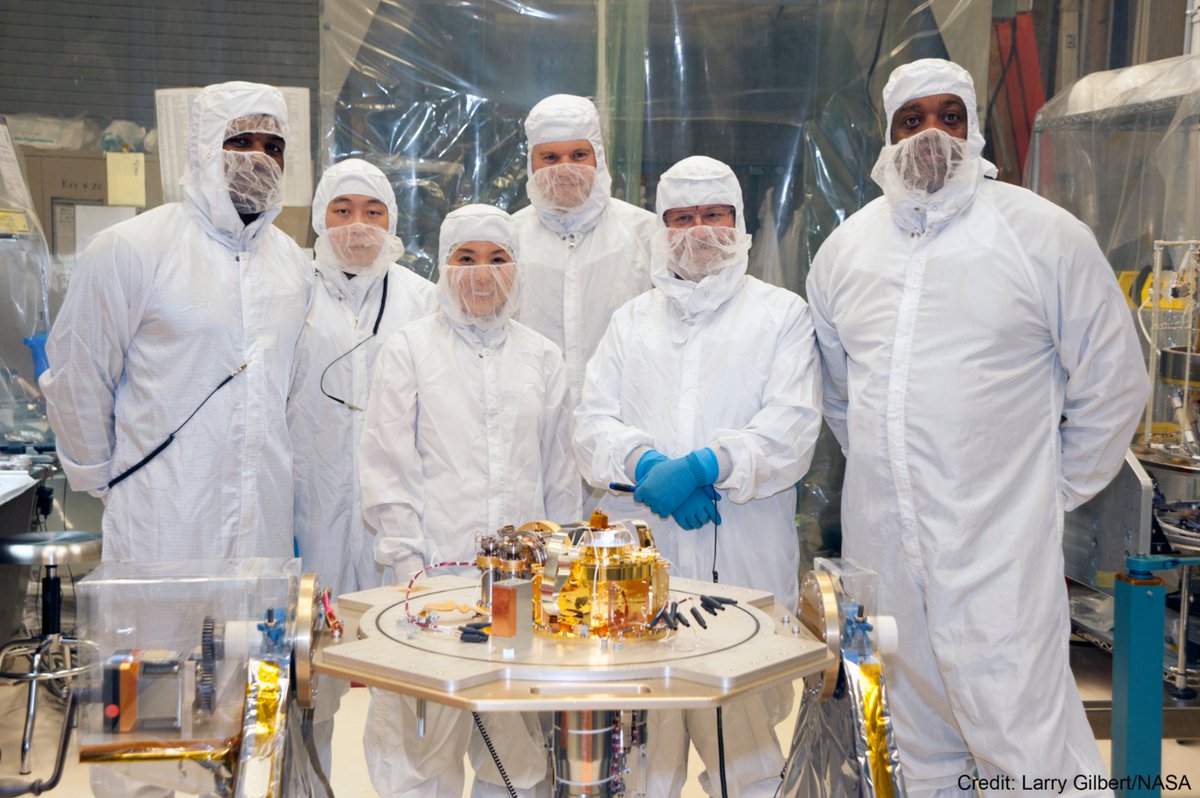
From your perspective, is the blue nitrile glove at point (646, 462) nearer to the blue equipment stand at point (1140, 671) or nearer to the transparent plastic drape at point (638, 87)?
the blue equipment stand at point (1140, 671)

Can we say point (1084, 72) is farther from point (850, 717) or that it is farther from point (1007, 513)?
point (850, 717)

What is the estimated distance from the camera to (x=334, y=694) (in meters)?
2.44

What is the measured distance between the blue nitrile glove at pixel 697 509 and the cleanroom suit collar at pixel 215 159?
3.65ft

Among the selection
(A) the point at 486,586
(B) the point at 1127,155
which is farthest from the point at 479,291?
(B) the point at 1127,155

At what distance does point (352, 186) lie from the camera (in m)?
3.01

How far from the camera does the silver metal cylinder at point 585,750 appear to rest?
5.18 ft

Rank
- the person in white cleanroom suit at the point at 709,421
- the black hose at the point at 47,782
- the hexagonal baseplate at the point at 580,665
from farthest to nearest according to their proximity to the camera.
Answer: the black hose at the point at 47,782 < the person in white cleanroom suit at the point at 709,421 < the hexagonal baseplate at the point at 580,665

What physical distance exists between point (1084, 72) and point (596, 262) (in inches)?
101

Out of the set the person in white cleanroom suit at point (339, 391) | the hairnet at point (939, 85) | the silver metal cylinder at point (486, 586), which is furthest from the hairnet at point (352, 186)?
the silver metal cylinder at point (486, 586)

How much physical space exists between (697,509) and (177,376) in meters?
1.10

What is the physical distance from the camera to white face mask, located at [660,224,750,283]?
2.51 metres

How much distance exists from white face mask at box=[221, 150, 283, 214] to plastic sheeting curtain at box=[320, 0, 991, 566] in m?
1.79

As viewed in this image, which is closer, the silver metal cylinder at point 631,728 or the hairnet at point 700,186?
the silver metal cylinder at point 631,728

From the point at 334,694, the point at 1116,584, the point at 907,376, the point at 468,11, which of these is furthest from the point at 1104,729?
the point at 468,11
